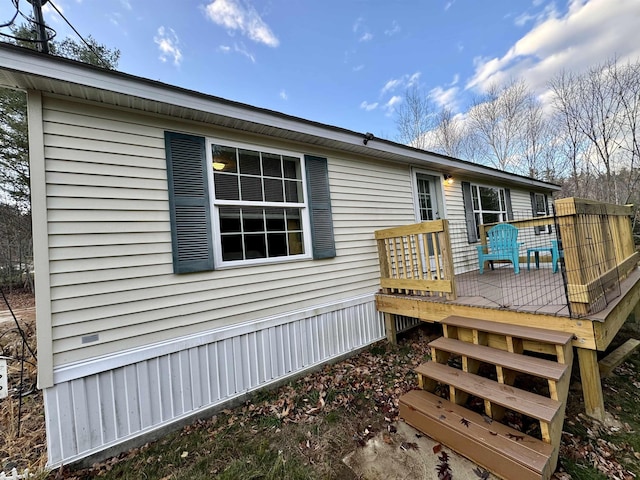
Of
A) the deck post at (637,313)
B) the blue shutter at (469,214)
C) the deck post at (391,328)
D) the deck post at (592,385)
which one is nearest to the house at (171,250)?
the deck post at (391,328)

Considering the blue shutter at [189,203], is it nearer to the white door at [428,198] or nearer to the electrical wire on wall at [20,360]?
the electrical wire on wall at [20,360]

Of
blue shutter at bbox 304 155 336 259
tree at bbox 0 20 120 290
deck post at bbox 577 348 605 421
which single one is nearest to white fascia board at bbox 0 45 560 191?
blue shutter at bbox 304 155 336 259

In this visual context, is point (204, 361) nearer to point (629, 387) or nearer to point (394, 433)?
point (394, 433)

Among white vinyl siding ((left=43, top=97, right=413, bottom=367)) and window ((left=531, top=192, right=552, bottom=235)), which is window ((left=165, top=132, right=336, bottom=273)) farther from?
window ((left=531, top=192, right=552, bottom=235))

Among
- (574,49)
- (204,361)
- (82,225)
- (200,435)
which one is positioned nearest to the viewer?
(82,225)

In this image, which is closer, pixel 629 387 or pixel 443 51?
pixel 629 387

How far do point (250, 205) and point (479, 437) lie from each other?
2969 mm

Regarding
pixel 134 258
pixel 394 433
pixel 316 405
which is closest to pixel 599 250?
pixel 394 433

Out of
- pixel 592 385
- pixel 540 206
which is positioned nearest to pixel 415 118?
pixel 540 206

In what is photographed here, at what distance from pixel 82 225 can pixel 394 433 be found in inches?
126

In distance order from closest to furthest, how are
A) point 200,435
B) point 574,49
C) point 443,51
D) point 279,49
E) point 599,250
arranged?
point 200,435, point 599,250, point 279,49, point 443,51, point 574,49

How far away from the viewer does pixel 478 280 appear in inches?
181

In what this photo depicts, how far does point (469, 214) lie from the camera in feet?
20.2

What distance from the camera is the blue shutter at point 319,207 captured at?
3.60 m
